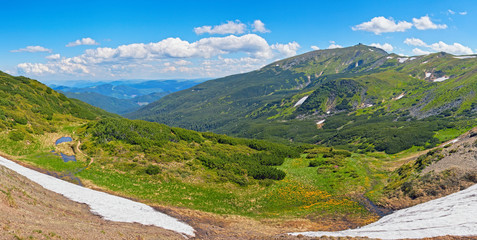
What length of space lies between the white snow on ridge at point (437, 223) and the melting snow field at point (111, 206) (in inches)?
531

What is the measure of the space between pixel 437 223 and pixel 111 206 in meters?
33.2

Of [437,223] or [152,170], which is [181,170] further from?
[437,223]

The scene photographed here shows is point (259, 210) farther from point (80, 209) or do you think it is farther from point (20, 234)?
point (20, 234)

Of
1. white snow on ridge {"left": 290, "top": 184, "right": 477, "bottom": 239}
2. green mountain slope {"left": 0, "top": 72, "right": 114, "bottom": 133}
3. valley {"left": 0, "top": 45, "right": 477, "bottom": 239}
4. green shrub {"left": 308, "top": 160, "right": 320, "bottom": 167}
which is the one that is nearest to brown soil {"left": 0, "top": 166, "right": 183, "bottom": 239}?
valley {"left": 0, "top": 45, "right": 477, "bottom": 239}

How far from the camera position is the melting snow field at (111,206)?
990 inches

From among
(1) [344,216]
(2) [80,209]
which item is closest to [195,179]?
(2) [80,209]

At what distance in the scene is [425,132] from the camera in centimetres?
13475

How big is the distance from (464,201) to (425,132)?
130741 millimetres

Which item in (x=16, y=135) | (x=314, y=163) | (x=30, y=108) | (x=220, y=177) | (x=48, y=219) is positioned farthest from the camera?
(x=30, y=108)

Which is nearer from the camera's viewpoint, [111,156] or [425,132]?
[111,156]

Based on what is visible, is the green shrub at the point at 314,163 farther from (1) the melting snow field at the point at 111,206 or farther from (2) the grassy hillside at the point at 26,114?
(2) the grassy hillside at the point at 26,114

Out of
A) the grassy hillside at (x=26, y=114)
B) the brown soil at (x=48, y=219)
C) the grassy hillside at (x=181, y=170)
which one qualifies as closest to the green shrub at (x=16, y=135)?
the grassy hillside at (x=26, y=114)

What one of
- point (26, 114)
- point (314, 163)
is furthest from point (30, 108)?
point (314, 163)

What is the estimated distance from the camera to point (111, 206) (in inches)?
1084
